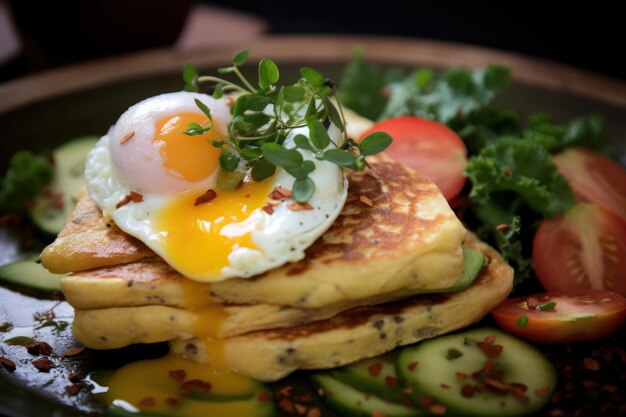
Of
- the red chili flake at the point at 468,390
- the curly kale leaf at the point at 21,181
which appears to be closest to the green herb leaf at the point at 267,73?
the red chili flake at the point at 468,390

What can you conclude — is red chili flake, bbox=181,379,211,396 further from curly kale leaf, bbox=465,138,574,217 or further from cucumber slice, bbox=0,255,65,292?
curly kale leaf, bbox=465,138,574,217

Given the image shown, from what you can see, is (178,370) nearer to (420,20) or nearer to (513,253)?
(513,253)

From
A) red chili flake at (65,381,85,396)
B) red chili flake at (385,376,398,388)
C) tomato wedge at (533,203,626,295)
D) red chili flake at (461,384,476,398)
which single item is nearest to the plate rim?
tomato wedge at (533,203,626,295)

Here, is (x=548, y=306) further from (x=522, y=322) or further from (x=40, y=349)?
(x=40, y=349)

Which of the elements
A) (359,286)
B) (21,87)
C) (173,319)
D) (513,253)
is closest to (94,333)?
(173,319)

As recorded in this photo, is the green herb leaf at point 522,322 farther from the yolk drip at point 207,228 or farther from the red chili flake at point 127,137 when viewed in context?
the red chili flake at point 127,137
